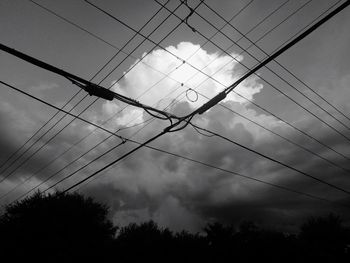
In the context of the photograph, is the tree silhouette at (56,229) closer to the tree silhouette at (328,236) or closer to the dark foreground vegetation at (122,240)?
the dark foreground vegetation at (122,240)

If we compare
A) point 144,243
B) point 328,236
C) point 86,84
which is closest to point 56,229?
point 144,243

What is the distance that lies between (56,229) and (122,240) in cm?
2333

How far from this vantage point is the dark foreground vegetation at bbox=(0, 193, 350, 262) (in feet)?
93.6

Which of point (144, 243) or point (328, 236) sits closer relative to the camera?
point (144, 243)

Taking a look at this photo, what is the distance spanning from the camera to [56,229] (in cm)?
2936

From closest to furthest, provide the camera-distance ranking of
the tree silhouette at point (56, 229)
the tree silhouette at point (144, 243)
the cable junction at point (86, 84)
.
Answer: the cable junction at point (86, 84) → the tree silhouette at point (56, 229) → the tree silhouette at point (144, 243)

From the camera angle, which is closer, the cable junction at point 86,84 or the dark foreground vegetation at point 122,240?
the cable junction at point 86,84

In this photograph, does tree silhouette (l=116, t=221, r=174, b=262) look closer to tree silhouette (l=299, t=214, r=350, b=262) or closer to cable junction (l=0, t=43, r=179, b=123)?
tree silhouette (l=299, t=214, r=350, b=262)

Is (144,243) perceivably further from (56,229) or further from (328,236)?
(328,236)

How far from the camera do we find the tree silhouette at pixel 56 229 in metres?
28.0

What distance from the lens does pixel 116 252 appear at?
42500 millimetres

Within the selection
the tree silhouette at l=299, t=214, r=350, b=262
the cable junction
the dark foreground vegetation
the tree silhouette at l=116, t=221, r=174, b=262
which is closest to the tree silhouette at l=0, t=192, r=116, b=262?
the dark foreground vegetation

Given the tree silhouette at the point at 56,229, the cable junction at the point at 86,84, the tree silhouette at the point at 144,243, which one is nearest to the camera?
the cable junction at the point at 86,84

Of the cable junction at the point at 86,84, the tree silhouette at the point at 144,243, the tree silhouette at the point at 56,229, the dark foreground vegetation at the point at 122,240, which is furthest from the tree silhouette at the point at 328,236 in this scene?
the cable junction at the point at 86,84
